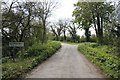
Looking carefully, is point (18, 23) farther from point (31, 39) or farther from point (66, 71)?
point (66, 71)

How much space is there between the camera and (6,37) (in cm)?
2131

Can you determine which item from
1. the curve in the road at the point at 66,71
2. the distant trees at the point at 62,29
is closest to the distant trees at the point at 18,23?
the curve in the road at the point at 66,71

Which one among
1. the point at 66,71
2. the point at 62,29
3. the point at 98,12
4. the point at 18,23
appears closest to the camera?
the point at 66,71

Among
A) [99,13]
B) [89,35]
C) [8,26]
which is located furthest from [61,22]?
[8,26]

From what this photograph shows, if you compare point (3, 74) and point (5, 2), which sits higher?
point (5, 2)

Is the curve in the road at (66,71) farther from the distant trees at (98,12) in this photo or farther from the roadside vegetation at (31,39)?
the distant trees at (98,12)

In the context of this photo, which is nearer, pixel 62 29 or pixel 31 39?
pixel 31 39

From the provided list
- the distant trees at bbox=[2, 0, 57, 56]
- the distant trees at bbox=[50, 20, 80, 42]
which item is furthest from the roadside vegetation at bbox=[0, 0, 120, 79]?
the distant trees at bbox=[50, 20, 80, 42]

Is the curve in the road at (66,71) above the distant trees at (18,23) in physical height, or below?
below

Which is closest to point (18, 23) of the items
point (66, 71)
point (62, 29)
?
point (66, 71)

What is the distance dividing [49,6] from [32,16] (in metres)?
12.9

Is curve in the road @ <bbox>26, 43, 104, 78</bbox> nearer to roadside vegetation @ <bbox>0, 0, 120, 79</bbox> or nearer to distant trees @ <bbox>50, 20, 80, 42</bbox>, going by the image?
roadside vegetation @ <bbox>0, 0, 120, 79</bbox>

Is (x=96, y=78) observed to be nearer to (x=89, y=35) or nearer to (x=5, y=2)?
(x=5, y=2)

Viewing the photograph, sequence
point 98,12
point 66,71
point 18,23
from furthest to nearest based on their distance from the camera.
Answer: point 98,12 → point 18,23 → point 66,71
